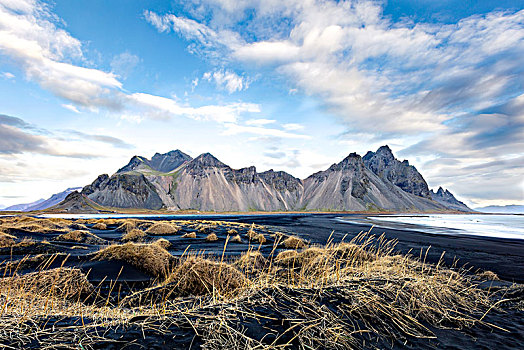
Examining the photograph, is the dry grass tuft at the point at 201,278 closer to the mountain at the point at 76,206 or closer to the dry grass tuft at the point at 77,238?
the dry grass tuft at the point at 77,238

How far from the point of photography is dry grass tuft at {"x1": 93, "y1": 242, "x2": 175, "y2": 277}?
1029 cm

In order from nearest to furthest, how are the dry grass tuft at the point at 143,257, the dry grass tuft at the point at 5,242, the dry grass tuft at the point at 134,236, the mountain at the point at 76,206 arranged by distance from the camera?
the dry grass tuft at the point at 143,257 → the dry grass tuft at the point at 5,242 → the dry grass tuft at the point at 134,236 → the mountain at the point at 76,206

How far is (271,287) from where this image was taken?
202 inches

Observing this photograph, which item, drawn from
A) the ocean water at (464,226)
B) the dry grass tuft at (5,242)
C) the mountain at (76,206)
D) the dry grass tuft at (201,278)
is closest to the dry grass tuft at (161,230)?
the dry grass tuft at (5,242)

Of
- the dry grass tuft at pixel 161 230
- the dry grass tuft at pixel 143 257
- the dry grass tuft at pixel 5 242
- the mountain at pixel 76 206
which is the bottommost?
the mountain at pixel 76 206

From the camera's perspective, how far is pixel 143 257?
10555 mm

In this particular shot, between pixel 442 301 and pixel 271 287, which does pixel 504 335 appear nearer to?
pixel 442 301

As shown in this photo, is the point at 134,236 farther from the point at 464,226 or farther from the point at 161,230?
the point at 464,226

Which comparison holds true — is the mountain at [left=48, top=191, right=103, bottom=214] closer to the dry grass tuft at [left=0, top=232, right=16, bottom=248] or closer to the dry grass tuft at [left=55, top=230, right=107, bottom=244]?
the dry grass tuft at [left=55, top=230, right=107, bottom=244]

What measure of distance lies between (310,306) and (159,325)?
8.40ft

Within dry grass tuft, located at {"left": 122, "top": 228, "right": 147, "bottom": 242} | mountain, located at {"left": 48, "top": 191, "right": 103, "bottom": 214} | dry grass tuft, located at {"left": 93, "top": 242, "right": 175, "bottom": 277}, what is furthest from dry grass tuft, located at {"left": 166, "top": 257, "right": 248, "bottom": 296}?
mountain, located at {"left": 48, "top": 191, "right": 103, "bottom": 214}

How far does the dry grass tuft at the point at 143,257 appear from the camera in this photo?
10289 millimetres

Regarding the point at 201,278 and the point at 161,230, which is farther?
the point at 161,230

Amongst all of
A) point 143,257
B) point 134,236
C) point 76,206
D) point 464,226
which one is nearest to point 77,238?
point 134,236
